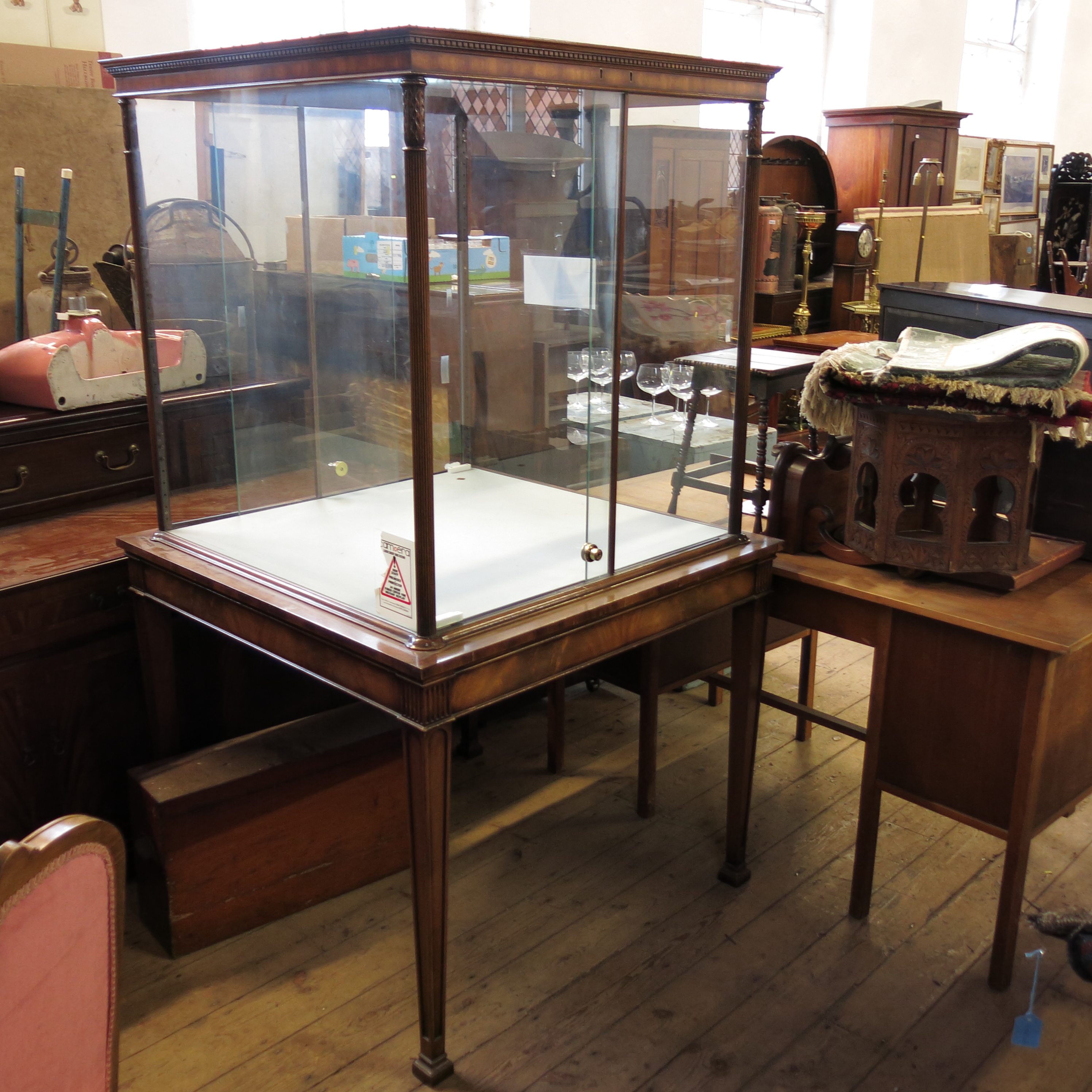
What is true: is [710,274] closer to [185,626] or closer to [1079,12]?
[185,626]

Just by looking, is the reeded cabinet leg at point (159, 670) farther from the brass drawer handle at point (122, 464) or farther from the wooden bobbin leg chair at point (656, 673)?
the wooden bobbin leg chair at point (656, 673)

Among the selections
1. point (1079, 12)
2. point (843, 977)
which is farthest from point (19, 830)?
point (1079, 12)

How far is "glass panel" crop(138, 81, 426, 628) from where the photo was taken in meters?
1.61

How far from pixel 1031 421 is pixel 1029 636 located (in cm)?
35

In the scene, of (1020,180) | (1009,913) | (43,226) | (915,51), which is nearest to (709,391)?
(1009,913)

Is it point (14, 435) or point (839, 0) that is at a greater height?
point (839, 0)

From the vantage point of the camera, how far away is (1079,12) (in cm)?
902

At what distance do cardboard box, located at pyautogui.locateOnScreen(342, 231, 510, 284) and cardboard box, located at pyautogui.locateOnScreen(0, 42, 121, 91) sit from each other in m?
1.25

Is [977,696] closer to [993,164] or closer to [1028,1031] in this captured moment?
[1028,1031]

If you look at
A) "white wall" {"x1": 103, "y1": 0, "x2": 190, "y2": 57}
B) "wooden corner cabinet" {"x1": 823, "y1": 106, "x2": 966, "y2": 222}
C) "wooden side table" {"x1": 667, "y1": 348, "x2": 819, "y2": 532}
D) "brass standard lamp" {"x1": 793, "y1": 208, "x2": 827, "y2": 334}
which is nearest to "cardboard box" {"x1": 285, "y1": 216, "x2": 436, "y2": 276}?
"wooden side table" {"x1": 667, "y1": 348, "x2": 819, "y2": 532}

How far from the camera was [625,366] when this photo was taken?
1772mm

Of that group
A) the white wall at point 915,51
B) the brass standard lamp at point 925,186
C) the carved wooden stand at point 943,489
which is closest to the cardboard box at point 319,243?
the carved wooden stand at point 943,489

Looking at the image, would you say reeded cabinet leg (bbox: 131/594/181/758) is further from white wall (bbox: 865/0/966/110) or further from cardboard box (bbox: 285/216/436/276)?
white wall (bbox: 865/0/966/110)

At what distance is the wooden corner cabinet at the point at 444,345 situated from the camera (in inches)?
60.2
